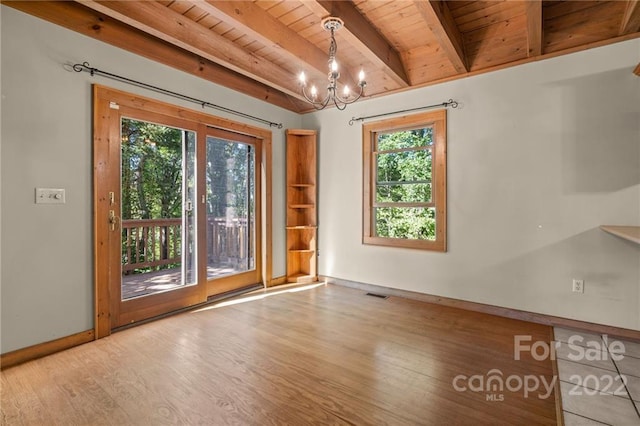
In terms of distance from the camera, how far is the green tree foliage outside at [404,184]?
3.77m

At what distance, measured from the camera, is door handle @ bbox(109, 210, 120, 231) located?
2734 mm

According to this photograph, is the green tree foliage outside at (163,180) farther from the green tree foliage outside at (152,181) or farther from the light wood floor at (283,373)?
the light wood floor at (283,373)

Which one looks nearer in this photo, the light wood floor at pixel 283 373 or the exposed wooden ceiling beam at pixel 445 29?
the light wood floor at pixel 283 373

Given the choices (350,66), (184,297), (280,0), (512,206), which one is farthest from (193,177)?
(512,206)

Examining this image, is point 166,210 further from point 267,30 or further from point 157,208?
point 267,30

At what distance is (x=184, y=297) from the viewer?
3.36m

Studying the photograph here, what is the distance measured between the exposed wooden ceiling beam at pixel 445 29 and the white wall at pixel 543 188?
0.35 meters

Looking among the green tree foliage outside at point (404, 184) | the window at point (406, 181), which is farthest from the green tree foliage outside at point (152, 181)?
the green tree foliage outside at point (404, 184)

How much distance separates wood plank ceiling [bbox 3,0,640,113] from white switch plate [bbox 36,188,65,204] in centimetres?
136

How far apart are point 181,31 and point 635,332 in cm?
485

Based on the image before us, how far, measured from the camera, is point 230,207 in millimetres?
3938

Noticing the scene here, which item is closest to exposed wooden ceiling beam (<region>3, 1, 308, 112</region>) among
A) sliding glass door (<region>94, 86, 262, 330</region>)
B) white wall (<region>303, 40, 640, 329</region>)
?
sliding glass door (<region>94, 86, 262, 330</region>)

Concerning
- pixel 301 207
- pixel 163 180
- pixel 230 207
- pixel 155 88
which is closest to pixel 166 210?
pixel 163 180

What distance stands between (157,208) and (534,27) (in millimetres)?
3867
